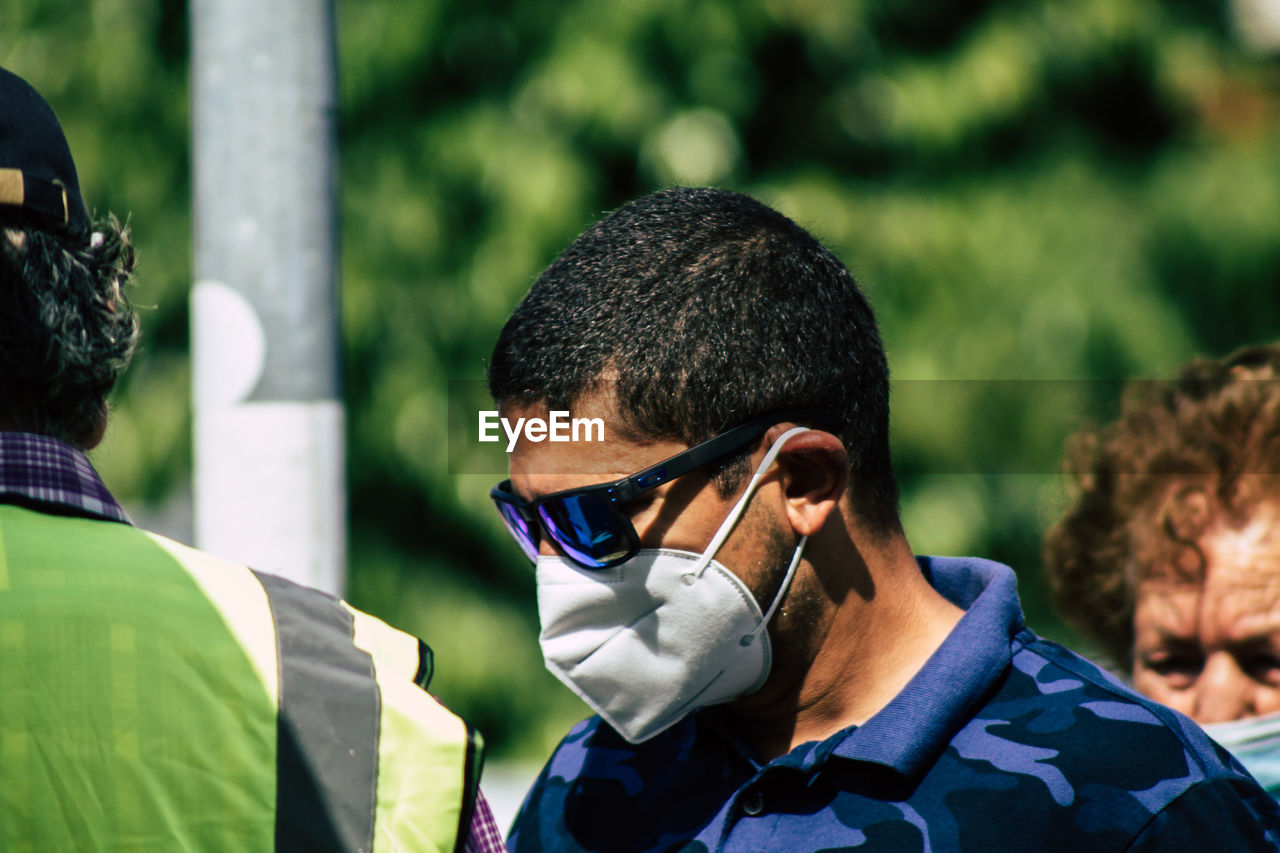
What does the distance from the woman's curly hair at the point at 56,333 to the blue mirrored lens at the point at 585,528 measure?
62 centimetres

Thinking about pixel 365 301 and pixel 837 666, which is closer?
pixel 837 666

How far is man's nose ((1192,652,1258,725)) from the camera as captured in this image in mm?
2482

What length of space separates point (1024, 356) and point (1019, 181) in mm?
732

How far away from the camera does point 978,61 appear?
5172 millimetres

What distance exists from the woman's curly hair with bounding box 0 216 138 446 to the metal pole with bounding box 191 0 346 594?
0.57 metres

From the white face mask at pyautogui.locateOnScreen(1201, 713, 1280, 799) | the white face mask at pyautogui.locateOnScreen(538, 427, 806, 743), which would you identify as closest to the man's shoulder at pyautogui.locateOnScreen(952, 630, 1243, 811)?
the white face mask at pyautogui.locateOnScreen(538, 427, 806, 743)

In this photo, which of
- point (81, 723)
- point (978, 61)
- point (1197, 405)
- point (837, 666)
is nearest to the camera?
point (81, 723)

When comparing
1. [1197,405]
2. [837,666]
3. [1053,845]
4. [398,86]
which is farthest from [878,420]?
[398,86]

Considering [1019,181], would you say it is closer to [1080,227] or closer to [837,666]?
[1080,227]

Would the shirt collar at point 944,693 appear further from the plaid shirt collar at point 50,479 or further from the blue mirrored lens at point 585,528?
the plaid shirt collar at point 50,479

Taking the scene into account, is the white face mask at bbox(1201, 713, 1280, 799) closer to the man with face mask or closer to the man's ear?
the man with face mask

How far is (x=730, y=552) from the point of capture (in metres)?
1.89

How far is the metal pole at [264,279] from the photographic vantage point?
221cm

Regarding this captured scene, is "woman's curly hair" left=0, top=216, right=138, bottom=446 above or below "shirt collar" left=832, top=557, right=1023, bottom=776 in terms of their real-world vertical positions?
above
